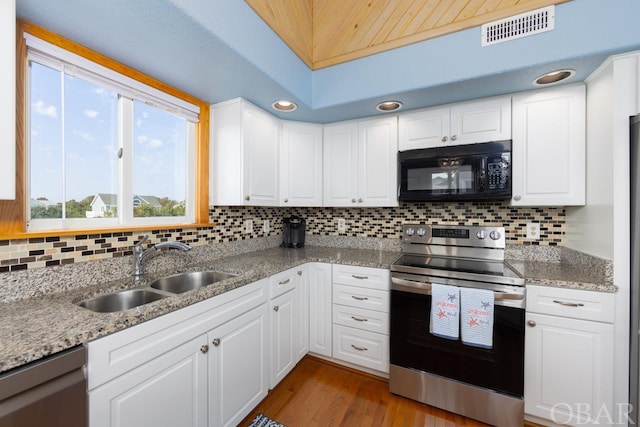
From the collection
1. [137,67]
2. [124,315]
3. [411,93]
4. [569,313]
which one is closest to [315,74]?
[411,93]

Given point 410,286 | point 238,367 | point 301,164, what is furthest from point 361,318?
point 301,164

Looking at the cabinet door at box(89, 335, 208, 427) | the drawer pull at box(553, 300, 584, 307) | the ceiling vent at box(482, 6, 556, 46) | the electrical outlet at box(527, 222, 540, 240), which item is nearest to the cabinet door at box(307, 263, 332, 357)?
the cabinet door at box(89, 335, 208, 427)

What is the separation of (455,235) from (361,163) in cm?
98

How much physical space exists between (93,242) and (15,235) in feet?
0.95

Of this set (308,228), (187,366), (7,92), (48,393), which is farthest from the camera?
(308,228)

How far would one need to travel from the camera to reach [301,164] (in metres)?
2.43

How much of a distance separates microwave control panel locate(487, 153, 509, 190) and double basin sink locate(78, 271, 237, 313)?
186 cm

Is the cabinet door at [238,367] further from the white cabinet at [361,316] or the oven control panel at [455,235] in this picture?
the oven control panel at [455,235]

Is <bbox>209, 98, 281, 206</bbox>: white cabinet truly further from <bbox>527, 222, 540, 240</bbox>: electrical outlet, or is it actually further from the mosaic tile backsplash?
<bbox>527, 222, 540, 240</bbox>: electrical outlet

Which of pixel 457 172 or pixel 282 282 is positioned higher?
pixel 457 172

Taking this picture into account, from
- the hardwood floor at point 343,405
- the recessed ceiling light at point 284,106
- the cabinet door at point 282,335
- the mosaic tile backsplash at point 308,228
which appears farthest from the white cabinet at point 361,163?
the hardwood floor at point 343,405

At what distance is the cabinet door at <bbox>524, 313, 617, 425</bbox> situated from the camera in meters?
1.39

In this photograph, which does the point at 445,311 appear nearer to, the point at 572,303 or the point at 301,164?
the point at 572,303

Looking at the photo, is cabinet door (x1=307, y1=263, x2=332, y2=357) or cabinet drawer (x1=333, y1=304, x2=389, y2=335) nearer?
cabinet drawer (x1=333, y1=304, x2=389, y2=335)
